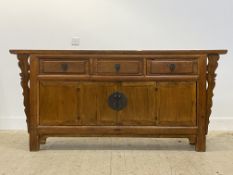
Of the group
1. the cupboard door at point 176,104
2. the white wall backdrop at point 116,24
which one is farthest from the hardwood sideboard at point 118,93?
the white wall backdrop at point 116,24

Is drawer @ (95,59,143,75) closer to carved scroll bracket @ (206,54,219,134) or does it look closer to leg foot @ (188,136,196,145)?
carved scroll bracket @ (206,54,219,134)

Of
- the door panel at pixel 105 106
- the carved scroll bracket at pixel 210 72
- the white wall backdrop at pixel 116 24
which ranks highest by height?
the white wall backdrop at pixel 116 24

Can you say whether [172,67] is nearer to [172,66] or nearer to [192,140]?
[172,66]

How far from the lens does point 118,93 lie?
2.99 meters

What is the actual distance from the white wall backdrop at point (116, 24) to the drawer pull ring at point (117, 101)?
110cm

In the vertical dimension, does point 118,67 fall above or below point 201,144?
above

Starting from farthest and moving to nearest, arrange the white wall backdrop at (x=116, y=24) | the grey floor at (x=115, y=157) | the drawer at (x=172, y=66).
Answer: the white wall backdrop at (x=116, y=24), the drawer at (x=172, y=66), the grey floor at (x=115, y=157)

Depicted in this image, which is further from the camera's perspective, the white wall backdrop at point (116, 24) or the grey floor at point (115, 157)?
the white wall backdrop at point (116, 24)

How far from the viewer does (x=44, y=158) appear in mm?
2830

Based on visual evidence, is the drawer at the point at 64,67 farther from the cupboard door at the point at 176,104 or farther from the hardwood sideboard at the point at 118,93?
the cupboard door at the point at 176,104

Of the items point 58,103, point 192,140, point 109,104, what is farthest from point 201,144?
point 58,103

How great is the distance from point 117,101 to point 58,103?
0.51 metres

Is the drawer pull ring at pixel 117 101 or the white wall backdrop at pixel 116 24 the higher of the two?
the white wall backdrop at pixel 116 24

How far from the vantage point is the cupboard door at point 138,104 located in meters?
2.99
